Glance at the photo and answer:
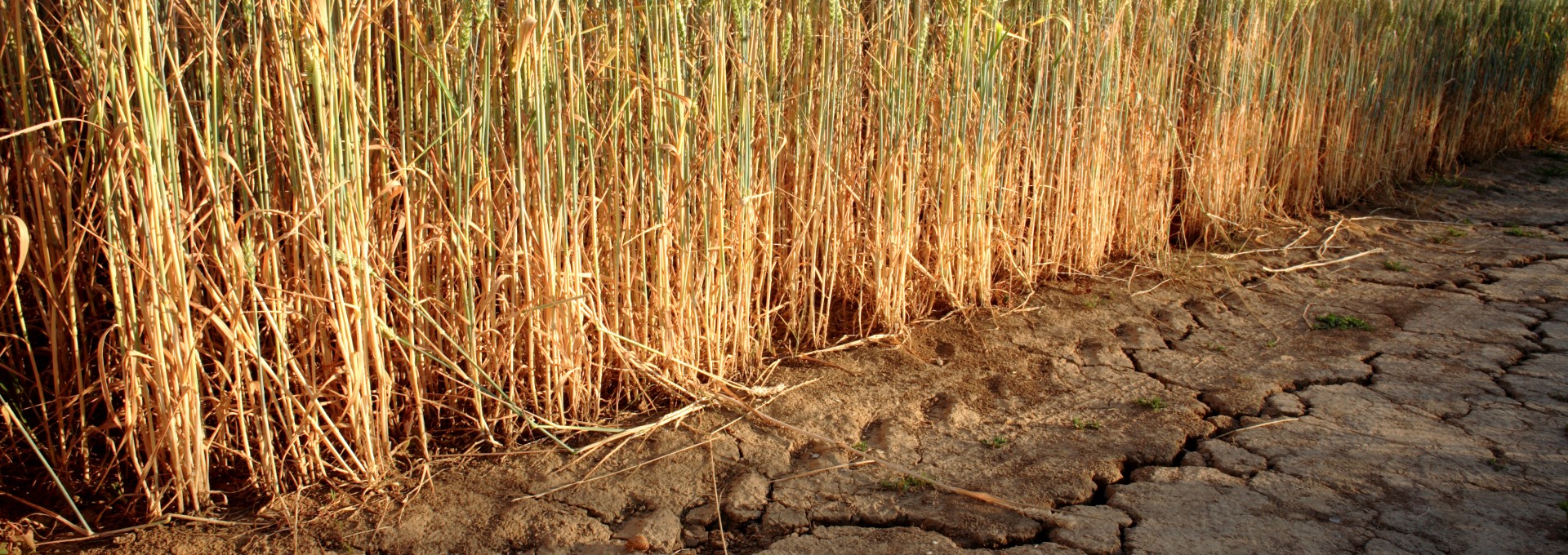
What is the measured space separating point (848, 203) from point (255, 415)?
1.62 meters

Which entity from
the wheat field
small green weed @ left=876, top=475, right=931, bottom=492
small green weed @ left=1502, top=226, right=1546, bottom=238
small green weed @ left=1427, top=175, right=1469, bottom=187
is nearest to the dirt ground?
small green weed @ left=876, top=475, right=931, bottom=492

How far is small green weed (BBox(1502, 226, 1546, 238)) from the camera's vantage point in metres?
4.70

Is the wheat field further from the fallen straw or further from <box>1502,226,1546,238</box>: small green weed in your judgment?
<box>1502,226,1546,238</box>: small green weed

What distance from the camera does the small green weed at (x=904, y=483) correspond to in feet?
7.45

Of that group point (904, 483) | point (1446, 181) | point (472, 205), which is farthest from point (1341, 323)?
point (1446, 181)

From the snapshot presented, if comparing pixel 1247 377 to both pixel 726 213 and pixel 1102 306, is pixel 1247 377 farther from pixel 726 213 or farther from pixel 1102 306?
pixel 726 213

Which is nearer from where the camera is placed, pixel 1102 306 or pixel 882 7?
pixel 882 7

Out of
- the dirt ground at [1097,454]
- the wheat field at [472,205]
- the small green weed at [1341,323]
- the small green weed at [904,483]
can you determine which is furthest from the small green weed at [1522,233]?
the small green weed at [904,483]

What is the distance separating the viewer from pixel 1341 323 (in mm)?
3432

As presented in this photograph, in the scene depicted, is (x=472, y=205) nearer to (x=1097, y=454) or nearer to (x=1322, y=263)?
(x=1097, y=454)

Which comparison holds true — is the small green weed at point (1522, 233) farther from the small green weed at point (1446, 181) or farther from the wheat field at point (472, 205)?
the wheat field at point (472, 205)

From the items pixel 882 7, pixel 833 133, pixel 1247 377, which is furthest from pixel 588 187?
pixel 1247 377

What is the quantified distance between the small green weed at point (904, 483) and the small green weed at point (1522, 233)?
3885 mm

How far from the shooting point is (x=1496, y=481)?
7.47 ft
